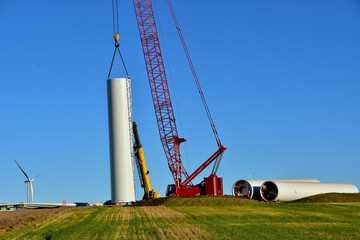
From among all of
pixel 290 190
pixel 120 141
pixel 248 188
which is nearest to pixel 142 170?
pixel 120 141

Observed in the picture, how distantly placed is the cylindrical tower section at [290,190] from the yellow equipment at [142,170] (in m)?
20.0

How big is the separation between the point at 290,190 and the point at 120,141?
31.0 meters

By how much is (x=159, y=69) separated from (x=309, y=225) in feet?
206

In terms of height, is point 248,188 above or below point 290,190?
above

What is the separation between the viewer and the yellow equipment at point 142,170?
87375 mm

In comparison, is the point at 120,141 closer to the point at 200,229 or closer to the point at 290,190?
the point at 290,190

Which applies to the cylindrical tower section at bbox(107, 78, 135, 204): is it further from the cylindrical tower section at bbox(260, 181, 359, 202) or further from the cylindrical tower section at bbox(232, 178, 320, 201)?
the cylindrical tower section at bbox(260, 181, 359, 202)

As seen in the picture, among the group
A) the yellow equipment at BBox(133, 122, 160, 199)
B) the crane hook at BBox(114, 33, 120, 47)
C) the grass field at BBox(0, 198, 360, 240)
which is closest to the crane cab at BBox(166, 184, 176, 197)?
the yellow equipment at BBox(133, 122, 160, 199)

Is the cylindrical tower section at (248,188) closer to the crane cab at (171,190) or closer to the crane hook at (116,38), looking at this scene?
the crane cab at (171,190)

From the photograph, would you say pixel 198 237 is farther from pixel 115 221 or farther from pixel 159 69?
pixel 159 69

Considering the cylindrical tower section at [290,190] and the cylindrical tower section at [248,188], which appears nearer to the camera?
the cylindrical tower section at [290,190]

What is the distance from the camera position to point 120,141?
85.4 metres

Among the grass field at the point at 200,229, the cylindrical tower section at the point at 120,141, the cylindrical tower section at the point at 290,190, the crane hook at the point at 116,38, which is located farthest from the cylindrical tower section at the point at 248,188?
the grass field at the point at 200,229

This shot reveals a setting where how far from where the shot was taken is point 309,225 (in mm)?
42188
